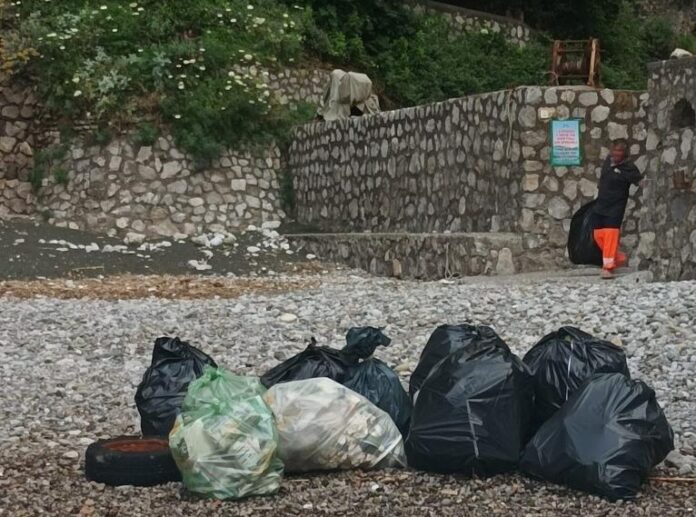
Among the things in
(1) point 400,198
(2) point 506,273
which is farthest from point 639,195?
(1) point 400,198

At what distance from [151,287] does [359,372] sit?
845cm

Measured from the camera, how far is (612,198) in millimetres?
13094

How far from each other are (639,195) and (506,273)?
190cm

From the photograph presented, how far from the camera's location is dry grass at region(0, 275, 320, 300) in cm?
1359

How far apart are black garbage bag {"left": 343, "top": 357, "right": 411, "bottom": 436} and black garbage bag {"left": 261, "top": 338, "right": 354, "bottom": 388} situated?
2.9 inches

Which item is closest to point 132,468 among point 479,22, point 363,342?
point 363,342

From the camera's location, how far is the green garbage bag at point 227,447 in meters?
5.49

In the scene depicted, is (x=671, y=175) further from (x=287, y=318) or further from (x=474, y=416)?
(x=474, y=416)

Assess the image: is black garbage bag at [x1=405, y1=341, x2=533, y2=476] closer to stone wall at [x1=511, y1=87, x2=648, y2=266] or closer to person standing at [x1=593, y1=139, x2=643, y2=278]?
person standing at [x1=593, y1=139, x2=643, y2=278]

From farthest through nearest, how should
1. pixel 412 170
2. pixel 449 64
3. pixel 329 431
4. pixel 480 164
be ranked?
pixel 449 64 < pixel 412 170 < pixel 480 164 < pixel 329 431

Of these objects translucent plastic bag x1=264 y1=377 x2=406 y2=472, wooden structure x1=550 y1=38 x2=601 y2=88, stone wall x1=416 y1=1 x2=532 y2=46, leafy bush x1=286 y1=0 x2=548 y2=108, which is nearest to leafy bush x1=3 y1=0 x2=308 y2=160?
leafy bush x1=286 y1=0 x2=548 y2=108

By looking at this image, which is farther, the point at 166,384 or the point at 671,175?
the point at 671,175

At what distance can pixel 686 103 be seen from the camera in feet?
39.2

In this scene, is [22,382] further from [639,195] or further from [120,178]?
[120,178]
